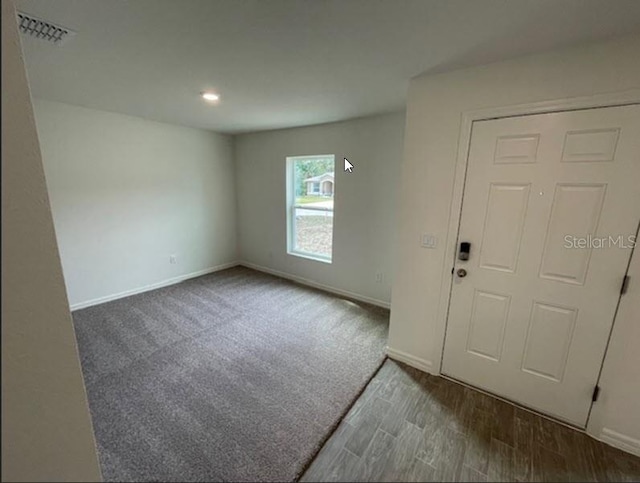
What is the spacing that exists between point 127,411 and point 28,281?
1700 millimetres

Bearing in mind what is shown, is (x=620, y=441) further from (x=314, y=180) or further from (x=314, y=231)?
(x=314, y=180)

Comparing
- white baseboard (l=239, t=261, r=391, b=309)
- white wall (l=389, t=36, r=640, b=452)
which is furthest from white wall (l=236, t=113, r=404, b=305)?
white wall (l=389, t=36, r=640, b=452)

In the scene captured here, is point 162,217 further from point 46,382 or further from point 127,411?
point 46,382

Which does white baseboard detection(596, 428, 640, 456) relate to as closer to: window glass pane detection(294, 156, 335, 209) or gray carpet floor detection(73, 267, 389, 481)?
gray carpet floor detection(73, 267, 389, 481)

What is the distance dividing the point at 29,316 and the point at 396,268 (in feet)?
6.84

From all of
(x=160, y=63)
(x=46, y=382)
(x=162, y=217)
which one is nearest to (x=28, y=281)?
(x=46, y=382)

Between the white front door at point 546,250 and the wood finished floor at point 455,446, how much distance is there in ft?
0.63

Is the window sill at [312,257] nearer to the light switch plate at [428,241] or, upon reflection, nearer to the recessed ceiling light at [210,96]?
the light switch plate at [428,241]

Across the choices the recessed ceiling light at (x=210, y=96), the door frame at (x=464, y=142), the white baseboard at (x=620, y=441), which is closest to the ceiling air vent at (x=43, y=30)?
the recessed ceiling light at (x=210, y=96)

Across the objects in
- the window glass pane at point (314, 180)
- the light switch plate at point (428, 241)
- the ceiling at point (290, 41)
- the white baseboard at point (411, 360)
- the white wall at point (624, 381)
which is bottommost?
the white baseboard at point (411, 360)

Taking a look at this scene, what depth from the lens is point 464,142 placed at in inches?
71.4

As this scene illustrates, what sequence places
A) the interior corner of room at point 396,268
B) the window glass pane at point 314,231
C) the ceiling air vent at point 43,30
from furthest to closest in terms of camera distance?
the window glass pane at point 314,231
the ceiling air vent at point 43,30
the interior corner of room at point 396,268

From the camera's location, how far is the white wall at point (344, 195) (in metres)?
3.07

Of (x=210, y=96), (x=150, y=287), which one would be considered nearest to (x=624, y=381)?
(x=210, y=96)
